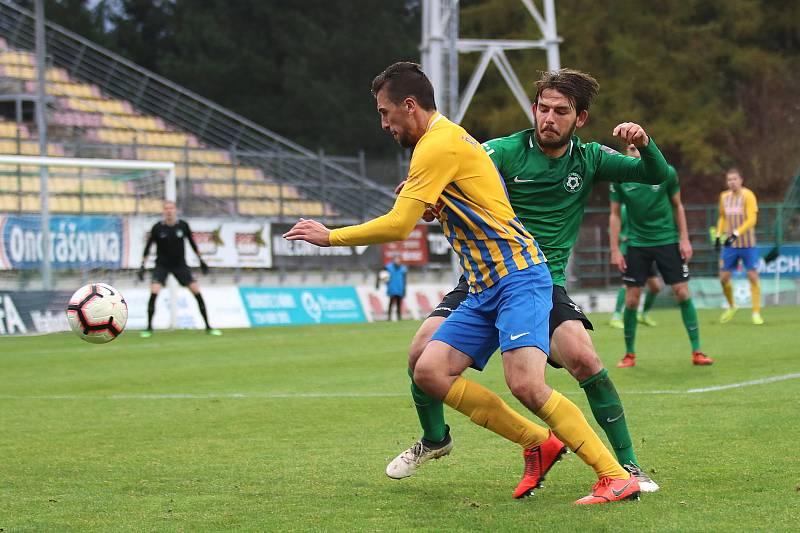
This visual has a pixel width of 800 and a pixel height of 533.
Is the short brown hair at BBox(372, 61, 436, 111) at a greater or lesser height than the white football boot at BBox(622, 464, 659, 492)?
greater

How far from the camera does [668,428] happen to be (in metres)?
7.97

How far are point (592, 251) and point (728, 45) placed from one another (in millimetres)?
15318

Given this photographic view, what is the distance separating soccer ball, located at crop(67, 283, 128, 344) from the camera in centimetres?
709

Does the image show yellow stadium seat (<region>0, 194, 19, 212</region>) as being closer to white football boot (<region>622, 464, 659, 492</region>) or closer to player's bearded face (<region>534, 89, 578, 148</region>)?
player's bearded face (<region>534, 89, 578, 148</region>)

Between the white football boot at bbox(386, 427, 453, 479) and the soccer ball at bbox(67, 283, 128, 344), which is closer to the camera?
the white football boot at bbox(386, 427, 453, 479)

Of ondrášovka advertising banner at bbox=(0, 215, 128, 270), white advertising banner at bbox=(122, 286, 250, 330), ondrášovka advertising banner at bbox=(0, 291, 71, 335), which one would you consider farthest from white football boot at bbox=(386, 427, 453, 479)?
ondrášovka advertising banner at bbox=(0, 215, 128, 270)

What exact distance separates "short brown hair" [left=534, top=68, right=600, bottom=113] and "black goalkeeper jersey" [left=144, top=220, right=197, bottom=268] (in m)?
14.0

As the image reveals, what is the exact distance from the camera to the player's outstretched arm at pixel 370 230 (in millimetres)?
5438

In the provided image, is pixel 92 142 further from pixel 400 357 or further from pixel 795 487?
pixel 795 487

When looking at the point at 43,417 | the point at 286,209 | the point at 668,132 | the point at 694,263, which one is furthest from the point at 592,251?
the point at 43,417

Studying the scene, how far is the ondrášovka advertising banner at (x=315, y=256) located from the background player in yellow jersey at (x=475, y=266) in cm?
2031

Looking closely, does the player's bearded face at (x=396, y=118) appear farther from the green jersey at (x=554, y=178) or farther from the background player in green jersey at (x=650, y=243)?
the background player in green jersey at (x=650, y=243)

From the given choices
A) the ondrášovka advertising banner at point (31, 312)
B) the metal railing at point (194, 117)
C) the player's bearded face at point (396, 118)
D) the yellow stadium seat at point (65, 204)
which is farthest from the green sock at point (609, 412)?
the metal railing at point (194, 117)

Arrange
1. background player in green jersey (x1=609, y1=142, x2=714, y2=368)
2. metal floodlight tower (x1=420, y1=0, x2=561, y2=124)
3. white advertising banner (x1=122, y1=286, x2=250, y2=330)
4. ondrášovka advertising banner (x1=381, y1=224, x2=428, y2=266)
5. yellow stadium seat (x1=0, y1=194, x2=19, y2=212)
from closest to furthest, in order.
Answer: background player in green jersey (x1=609, y1=142, x2=714, y2=368)
yellow stadium seat (x1=0, y1=194, x2=19, y2=212)
white advertising banner (x1=122, y1=286, x2=250, y2=330)
metal floodlight tower (x1=420, y1=0, x2=561, y2=124)
ondrášovka advertising banner (x1=381, y1=224, x2=428, y2=266)
